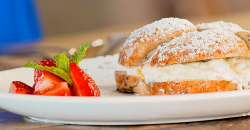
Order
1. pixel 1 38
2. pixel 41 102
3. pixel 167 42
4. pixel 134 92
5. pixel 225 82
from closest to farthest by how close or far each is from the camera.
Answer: pixel 41 102, pixel 225 82, pixel 167 42, pixel 134 92, pixel 1 38

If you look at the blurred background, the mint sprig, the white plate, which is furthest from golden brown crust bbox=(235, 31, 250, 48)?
the blurred background

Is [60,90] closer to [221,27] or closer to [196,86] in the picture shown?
[196,86]

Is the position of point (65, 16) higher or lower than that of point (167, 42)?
higher

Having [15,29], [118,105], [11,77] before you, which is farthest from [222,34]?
[15,29]

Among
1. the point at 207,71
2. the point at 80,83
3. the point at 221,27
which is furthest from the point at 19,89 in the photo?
the point at 221,27

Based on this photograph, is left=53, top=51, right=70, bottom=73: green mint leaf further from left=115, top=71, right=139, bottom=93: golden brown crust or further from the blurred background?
the blurred background

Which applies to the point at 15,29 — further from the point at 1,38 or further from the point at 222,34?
the point at 222,34

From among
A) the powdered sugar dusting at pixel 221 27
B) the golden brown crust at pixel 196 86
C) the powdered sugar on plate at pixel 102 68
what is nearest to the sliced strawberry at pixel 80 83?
the golden brown crust at pixel 196 86
